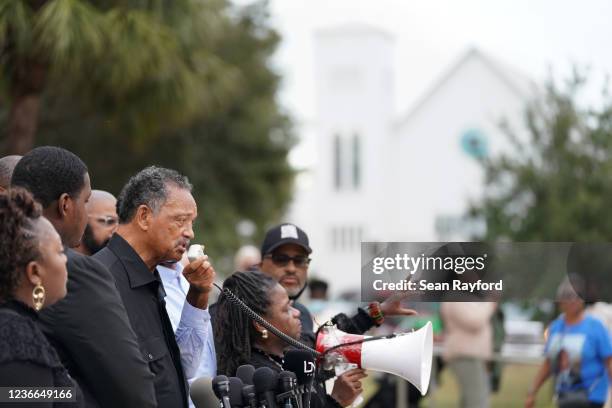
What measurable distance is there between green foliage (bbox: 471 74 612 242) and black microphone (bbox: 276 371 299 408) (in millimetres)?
15290

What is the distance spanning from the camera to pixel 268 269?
6.51m

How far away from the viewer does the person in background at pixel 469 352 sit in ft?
38.8

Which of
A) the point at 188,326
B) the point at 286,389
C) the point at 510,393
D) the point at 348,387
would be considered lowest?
the point at 510,393

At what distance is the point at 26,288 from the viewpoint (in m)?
3.31

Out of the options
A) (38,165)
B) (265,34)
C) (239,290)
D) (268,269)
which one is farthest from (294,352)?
(265,34)

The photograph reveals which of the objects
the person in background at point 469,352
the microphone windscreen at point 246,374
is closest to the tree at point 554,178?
the person in background at point 469,352

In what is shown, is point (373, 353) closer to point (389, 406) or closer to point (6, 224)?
point (6, 224)

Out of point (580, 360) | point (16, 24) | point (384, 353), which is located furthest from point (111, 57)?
point (384, 353)

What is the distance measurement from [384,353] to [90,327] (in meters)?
1.51

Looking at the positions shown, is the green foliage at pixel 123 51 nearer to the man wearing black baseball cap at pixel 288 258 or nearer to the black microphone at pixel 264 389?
the man wearing black baseball cap at pixel 288 258

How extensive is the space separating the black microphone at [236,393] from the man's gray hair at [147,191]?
0.79m

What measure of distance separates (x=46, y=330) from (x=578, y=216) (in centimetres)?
1663

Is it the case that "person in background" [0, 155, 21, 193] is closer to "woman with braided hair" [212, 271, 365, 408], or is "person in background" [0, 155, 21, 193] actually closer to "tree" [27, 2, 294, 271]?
"woman with braided hair" [212, 271, 365, 408]

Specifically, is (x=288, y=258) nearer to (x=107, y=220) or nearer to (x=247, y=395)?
(x=107, y=220)
